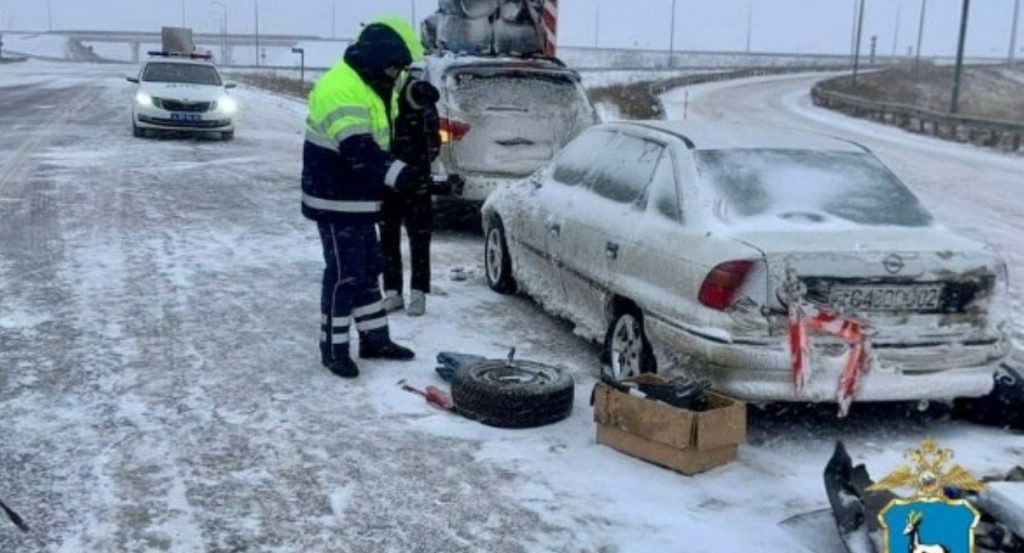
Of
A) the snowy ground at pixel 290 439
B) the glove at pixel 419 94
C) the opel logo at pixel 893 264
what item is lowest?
the snowy ground at pixel 290 439

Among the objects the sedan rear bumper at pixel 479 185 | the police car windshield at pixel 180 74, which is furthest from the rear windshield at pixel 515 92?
the police car windshield at pixel 180 74

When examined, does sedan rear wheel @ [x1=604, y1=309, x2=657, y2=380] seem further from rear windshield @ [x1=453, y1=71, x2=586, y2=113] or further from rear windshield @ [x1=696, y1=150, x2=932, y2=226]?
rear windshield @ [x1=453, y1=71, x2=586, y2=113]

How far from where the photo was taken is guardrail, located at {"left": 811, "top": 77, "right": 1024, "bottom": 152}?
86.8ft

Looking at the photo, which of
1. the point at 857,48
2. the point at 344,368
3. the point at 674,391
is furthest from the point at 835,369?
the point at 857,48

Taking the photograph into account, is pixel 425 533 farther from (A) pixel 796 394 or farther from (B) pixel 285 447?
(A) pixel 796 394

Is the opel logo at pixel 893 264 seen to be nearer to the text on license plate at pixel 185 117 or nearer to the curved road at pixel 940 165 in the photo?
the curved road at pixel 940 165

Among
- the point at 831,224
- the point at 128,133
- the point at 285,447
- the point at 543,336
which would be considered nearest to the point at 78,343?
the point at 285,447

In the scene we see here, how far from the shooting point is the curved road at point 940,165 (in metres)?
12.9

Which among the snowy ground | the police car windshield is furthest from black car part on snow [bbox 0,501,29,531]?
the police car windshield

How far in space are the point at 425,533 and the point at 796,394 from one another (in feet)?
6.48

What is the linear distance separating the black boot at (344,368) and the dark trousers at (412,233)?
1.63m

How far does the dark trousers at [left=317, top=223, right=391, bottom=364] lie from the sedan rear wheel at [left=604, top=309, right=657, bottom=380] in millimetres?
1439

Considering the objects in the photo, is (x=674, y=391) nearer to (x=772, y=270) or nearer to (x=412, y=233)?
(x=772, y=270)

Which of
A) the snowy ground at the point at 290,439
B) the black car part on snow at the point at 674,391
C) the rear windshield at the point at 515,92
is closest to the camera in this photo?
the snowy ground at the point at 290,439
